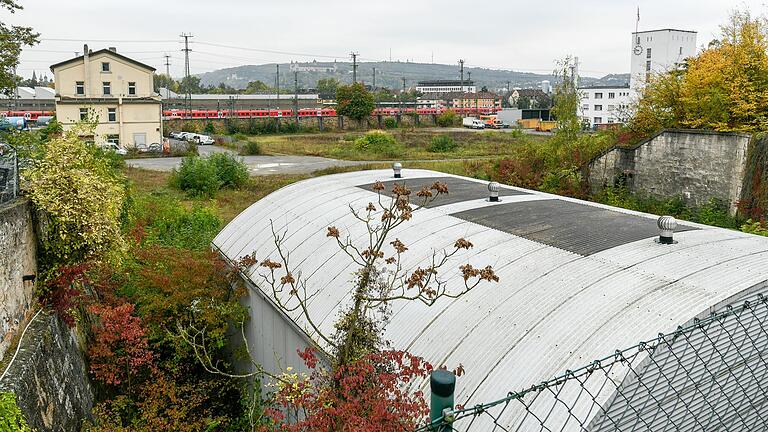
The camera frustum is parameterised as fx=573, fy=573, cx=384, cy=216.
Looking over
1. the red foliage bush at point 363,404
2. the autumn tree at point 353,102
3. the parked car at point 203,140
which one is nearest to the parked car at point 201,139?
the parked car at point 203,140

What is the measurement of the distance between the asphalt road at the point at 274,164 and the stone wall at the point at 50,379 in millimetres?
27020

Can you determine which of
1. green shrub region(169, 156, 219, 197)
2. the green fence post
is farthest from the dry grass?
the green fence post

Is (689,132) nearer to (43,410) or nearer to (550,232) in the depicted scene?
(550,232)

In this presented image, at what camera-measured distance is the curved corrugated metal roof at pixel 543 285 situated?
5.66 metres

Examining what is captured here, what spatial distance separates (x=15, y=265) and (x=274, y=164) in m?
32.4

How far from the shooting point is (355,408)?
4.59m

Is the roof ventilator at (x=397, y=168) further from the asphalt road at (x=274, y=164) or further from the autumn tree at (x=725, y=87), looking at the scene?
the asphalt road at (x=274, y=164)

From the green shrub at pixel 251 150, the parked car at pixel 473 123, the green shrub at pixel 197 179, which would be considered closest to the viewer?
the green shrub at pixel 197 179

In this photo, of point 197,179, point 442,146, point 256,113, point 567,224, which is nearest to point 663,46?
point 442,146

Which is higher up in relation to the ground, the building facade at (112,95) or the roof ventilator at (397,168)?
the building facade at (112,95)

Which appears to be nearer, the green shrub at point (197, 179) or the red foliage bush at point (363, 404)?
the red foliage bush at point (363, 404)

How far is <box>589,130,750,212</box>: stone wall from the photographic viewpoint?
17078 millimetres

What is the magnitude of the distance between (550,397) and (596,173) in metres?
18.4

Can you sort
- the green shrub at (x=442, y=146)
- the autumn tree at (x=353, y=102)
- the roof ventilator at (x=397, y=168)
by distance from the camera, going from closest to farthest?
the roof ventilator at (x=397, y=168), the green shrub at (x=442, y=146), the autumn tree at (x=353, y=102)
